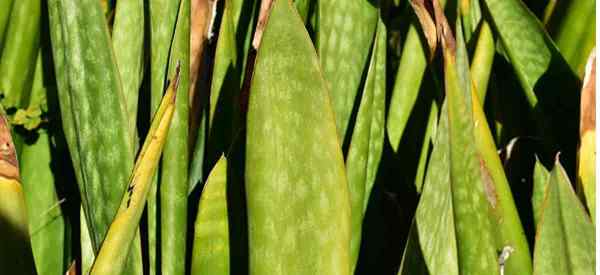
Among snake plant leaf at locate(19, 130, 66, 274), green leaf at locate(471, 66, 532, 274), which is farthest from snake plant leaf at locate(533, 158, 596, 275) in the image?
snake plant leaf at locate(19, 130, 66, 274)

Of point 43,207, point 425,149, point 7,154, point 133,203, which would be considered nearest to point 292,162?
point 133,203

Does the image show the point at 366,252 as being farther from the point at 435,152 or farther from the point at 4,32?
the point at 4,32

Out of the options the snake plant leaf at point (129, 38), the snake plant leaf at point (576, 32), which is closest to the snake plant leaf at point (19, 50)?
the snake plant leaf at point (129, 38)

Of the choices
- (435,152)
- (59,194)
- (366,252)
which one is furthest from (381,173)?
(59,194)

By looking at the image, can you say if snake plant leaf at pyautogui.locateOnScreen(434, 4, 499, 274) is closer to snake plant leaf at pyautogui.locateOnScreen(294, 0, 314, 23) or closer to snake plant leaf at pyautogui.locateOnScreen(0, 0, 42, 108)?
snake plant leaf at pyautogui.locateOnScreen(294, 0, 314, 23)

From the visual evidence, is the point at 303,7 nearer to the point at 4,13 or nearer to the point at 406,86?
the point at 406,86

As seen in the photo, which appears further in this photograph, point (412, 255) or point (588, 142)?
point (588, 142)
